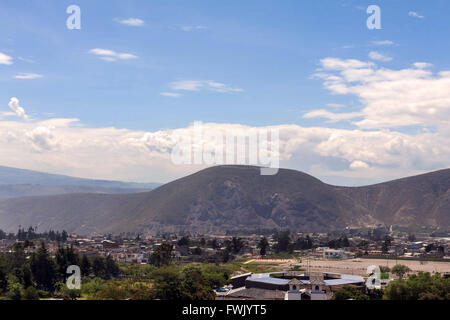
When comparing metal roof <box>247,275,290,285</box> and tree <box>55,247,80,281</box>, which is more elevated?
tree <box>55,247,80,281</box>

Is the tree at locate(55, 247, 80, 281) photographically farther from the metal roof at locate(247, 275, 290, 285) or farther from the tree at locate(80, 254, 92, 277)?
the metal roof at locate(247, 275, 290, 285)

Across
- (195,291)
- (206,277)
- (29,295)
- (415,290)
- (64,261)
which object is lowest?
(29,295)

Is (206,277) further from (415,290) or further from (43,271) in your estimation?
(415,290)

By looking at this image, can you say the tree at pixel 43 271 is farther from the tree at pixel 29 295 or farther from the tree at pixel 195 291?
the tree at pixel 195 291

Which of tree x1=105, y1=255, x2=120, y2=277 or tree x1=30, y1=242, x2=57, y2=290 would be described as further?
tree x1=105, y1=255, x2=120, y2=277

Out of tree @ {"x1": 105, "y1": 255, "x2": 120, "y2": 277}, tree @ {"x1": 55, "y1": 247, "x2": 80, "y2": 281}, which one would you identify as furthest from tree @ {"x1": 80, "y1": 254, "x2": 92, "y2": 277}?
tree @ {"x1": 105, "y1": 255, "x2": 120, "y2": 277}

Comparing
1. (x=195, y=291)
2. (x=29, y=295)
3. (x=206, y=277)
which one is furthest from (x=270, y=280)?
(x=29, y=295)

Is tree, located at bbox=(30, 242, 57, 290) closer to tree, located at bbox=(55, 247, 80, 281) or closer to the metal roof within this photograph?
tree, located at bbox=(55, 247, 80, 281)

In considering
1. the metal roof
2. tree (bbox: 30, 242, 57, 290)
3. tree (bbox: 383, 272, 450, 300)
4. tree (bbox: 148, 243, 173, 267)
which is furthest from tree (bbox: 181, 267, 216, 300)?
tree (bbox: 148, 243, 173, 267)

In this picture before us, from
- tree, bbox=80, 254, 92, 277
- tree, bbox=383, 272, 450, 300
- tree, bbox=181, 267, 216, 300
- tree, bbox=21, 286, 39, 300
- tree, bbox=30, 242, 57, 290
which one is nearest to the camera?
tree, bbox=383, 272, 450, 300

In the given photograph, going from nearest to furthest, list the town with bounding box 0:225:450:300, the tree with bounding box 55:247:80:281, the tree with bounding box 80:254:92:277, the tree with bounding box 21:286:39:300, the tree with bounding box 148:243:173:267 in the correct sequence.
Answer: the tree with bounding box 21:286:39:300 → the town with bounding box 0:225:450:300 → the tree with bounding box 55:247:80:281 → the tree with bounding box 80:254:92:277 → the tree with bounding box 148:243:173:267
